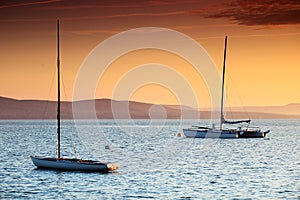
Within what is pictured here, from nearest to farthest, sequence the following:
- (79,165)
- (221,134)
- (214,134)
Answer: (79,165), (214,134), (221,134)

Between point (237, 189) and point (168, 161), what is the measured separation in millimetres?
29160

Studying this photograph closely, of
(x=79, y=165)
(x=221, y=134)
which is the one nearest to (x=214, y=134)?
(x=221, y=134)

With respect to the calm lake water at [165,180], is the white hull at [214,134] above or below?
above

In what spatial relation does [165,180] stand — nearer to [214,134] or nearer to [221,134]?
[214,134]

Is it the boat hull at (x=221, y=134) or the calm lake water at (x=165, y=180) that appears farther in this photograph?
the boat hull at (x=221, y=134)

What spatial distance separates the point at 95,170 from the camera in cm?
6562

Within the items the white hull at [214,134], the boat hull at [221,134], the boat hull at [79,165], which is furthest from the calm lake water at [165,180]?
the boat hull at [221,134]

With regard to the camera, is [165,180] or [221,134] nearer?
[165,180]

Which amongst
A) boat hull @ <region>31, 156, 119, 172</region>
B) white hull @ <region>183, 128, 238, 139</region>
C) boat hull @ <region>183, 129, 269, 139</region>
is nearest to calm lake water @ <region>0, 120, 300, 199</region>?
boat hull @ <region>31, 156, 119, 172</region>

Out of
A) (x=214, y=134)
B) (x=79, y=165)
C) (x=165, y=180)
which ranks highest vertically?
(x=214, y=134)

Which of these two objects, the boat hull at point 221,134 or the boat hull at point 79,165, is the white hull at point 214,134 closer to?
the boat hull at point 221,134

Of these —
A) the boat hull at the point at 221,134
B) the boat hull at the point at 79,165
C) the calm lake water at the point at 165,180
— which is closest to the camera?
the calm lake water at the point at 165,180

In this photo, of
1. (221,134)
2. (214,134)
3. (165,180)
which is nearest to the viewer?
(165,180)

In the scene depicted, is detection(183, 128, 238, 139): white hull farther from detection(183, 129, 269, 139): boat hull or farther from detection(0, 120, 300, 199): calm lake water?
detection(0, 120, 300, 199): calm lake water
